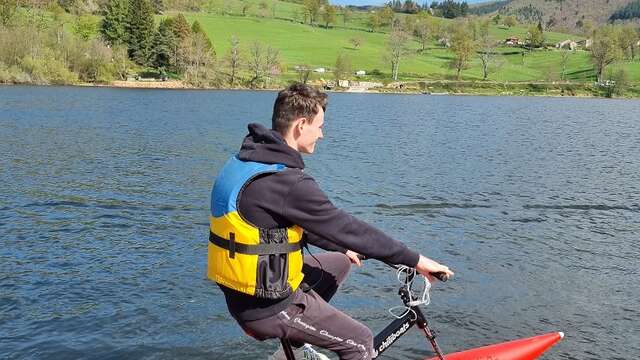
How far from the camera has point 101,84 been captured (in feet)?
355

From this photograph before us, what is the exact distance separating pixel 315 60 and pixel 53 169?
146m

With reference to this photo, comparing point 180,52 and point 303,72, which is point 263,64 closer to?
point 303,72

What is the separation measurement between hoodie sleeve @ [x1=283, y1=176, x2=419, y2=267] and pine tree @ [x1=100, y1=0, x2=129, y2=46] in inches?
5268

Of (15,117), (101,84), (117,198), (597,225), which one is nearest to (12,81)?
(101,84)

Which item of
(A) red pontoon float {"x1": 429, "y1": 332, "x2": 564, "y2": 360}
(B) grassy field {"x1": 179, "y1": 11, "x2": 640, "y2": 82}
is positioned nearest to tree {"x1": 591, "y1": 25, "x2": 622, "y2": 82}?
(B) grassy field {"x1": 179, "y1": 11, "x2": 640, "y2": 82}

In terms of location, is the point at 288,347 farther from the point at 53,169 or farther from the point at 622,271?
the point at 53,169

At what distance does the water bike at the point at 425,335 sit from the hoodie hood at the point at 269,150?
149cm

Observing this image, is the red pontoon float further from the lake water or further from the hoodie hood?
the hoodie hood

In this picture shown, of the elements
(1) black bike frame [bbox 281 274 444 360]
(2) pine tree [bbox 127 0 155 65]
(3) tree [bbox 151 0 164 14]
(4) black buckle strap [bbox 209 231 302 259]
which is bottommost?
(1) black bike frame [bbox 281 274 444 360]

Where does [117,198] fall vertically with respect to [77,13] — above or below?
below

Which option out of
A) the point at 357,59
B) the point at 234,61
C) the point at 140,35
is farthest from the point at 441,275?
the point at 357,59

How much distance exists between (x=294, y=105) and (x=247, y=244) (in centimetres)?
126

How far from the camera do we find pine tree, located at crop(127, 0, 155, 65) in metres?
128

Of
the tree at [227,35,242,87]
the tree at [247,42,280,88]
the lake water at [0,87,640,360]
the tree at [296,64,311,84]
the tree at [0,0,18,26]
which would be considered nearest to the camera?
the lake water at [0,87,640,360]
